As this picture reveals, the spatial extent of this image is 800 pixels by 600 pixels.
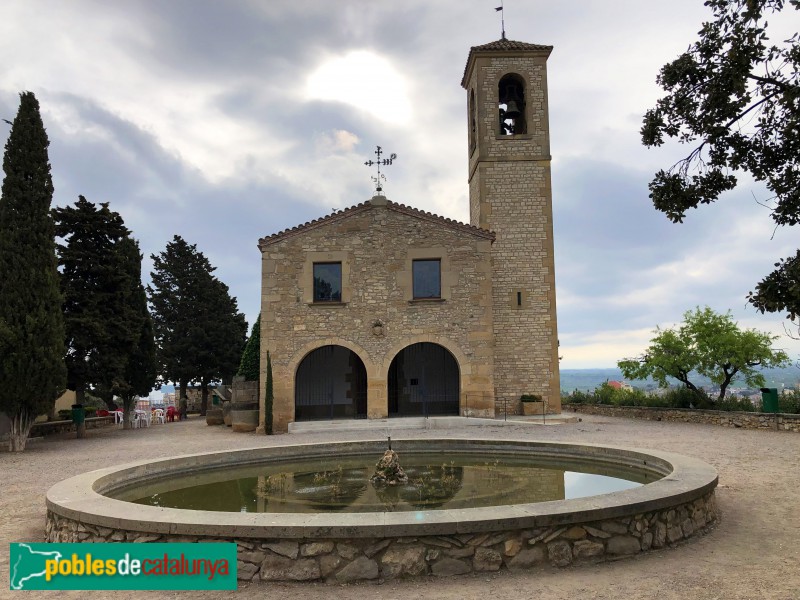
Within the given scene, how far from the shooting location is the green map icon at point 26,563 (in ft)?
16.5

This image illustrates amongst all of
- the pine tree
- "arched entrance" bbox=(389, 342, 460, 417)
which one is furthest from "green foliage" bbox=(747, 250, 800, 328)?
the pine tree

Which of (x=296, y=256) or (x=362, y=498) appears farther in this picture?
(x=296, y=256)

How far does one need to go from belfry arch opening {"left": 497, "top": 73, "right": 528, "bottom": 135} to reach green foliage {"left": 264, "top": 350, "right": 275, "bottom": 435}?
1339 cm

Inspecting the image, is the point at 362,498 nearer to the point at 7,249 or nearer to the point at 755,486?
the point at 755,486

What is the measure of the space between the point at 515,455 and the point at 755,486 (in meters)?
3.72

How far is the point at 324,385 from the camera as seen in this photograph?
23.2 metres

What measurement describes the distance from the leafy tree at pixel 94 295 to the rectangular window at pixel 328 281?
7.12m

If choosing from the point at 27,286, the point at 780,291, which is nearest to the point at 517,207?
the point at 27,286

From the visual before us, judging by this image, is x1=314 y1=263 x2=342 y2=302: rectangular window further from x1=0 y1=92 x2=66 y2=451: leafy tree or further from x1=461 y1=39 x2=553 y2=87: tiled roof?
x1=461 y1=39 x2=553 y2=87: tiled roof

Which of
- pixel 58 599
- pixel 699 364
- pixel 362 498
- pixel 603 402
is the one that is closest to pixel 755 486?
pixel 362 498

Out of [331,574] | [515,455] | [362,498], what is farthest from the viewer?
[515,455]

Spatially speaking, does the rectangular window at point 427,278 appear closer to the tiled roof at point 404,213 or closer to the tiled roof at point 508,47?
the tiled roof at point 404,213

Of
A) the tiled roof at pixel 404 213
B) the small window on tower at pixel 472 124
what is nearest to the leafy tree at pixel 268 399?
the tiled roof at pixel 404 213

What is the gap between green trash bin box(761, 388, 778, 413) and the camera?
58.3 ft
